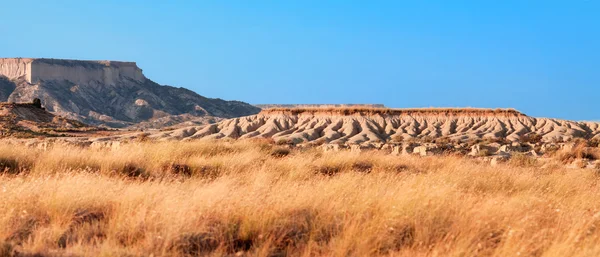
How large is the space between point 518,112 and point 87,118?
8095 centimetres

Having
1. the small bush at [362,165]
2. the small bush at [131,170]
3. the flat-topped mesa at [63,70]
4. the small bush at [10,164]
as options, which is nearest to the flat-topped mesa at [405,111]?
the small bush at [362,165]

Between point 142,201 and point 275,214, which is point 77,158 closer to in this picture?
point 142,201

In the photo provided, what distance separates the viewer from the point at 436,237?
6.55 metres

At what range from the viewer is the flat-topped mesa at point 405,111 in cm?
6124

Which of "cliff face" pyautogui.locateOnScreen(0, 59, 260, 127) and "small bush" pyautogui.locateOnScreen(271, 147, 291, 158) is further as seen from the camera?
"cliff face" pyautogui.locateOnScreen(0, 59, 260, 127)

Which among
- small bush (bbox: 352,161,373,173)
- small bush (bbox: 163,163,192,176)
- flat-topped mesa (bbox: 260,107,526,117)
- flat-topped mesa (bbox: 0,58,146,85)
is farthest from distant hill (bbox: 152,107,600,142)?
flat-topped mesa (bbox: 0,58,146,85)

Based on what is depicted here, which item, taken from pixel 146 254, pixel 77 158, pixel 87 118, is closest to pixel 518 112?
pixel 77 158

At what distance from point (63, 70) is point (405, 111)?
99755 mm

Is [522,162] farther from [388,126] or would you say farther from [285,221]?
[388,126]

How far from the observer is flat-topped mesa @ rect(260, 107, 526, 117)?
201ft

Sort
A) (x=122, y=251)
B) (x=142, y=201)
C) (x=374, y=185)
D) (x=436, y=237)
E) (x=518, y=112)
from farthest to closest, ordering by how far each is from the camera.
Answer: (x=518, y=112) < (x=374, y=185) < (x=142, y=201) < (x=436, y=237) < (x=122, y=251)

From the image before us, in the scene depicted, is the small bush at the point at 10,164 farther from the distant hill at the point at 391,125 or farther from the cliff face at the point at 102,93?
the cliff face at the point at 102,93

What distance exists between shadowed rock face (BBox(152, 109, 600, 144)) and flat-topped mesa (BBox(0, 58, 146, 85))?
90428mm

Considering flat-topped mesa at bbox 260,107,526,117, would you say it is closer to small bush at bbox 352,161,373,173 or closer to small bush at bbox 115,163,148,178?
small bush at bbox 352,161,373,173
